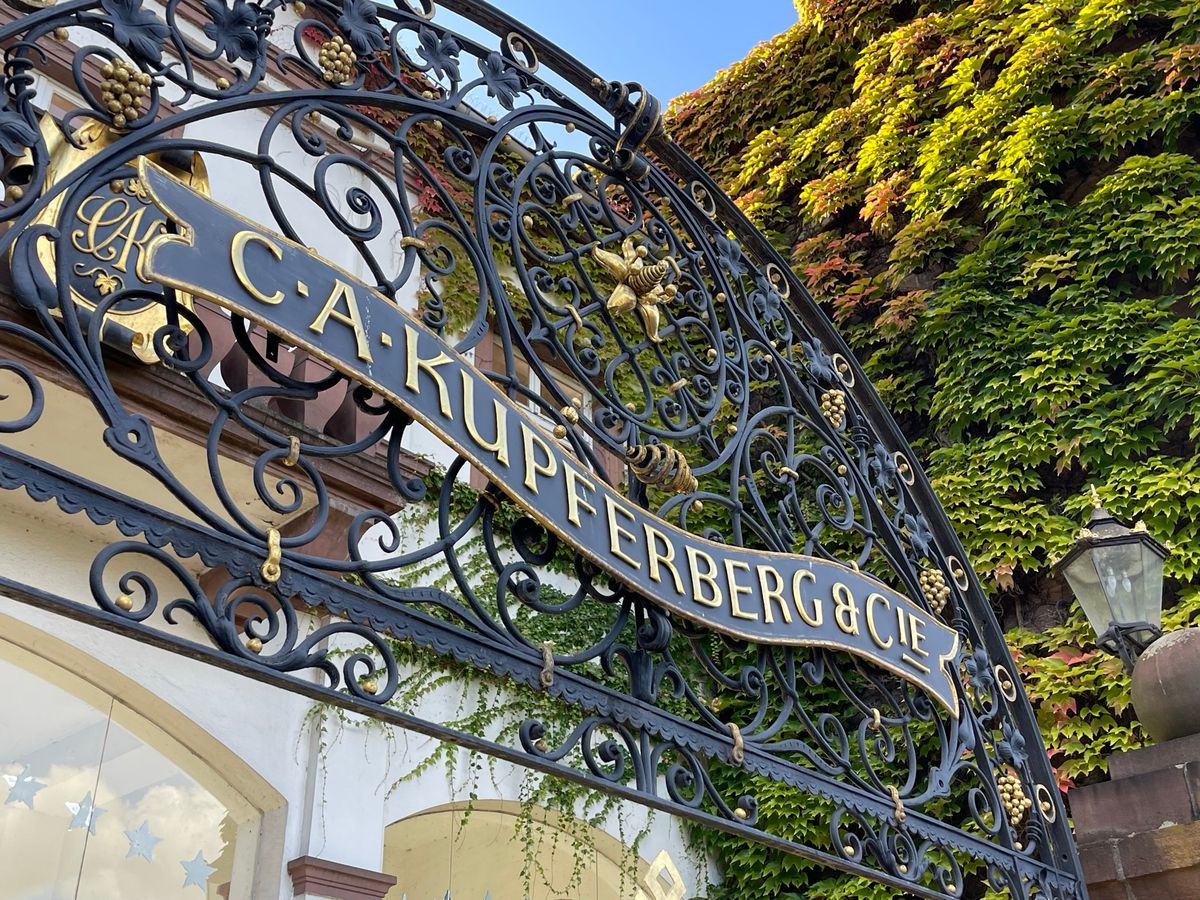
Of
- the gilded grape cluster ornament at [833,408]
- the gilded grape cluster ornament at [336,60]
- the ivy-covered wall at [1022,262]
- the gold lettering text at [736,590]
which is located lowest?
the gold lettering text at [736,590]

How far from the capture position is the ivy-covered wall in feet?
27.1

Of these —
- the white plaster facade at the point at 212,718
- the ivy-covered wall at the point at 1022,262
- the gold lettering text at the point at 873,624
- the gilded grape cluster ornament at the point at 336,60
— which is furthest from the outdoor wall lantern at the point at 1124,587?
the white plaster facade at the point at 212,718

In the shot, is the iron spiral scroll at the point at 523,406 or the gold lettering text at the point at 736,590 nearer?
the iron spiral scroll at the point at 523,406

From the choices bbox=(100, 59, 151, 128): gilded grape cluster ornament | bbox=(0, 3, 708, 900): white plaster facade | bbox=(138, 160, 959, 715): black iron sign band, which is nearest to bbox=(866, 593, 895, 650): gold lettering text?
bbox=(138, 160, 959, 715): black iron sign band

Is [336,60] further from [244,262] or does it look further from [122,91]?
[244,262]

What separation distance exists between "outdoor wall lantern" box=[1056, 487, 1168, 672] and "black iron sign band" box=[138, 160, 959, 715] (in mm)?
1032

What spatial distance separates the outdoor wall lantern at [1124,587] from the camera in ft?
16.8

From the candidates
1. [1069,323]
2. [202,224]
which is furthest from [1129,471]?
[202,224]

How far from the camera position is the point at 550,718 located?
7.88m

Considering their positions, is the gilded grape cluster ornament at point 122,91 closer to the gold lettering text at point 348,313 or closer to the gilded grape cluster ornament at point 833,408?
the gold lettering text at point 348,313

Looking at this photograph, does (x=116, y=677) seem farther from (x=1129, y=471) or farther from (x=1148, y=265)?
(x=1148, y=265)

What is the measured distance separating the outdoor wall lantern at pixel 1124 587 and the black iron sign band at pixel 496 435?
1.03 m

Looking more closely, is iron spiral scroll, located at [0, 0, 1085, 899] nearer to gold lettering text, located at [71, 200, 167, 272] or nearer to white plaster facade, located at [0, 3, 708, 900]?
gold lettering text, located at [71, 200, 167, 272]

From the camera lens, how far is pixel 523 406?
4992 millimetres
